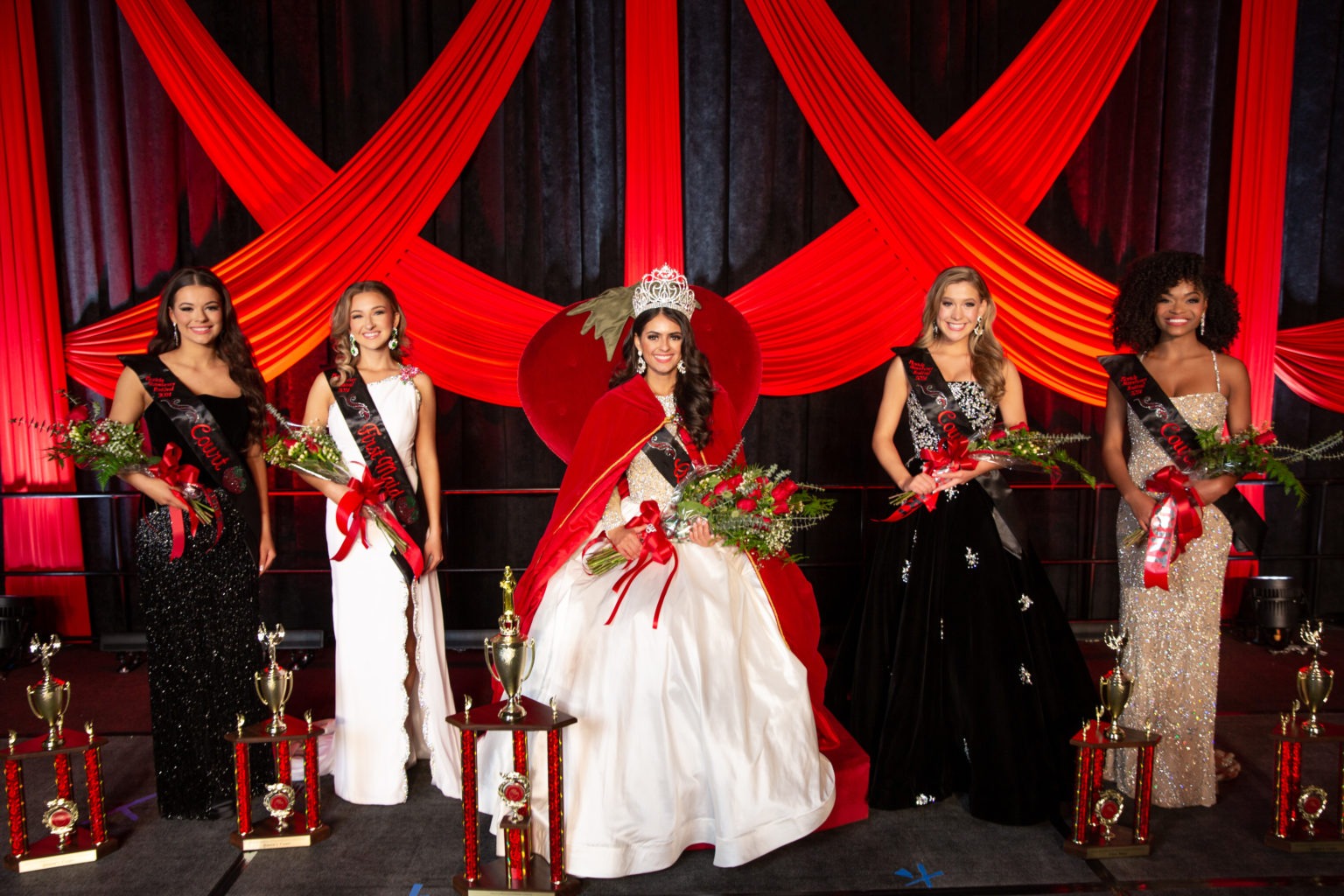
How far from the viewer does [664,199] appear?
488 cm

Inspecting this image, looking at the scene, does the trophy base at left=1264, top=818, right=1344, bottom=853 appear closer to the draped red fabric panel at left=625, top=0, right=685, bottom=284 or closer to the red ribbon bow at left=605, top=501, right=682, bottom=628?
the red ribbon bow at left=605, top=501, right=682, bottom=628

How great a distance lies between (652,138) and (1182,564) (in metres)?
3.15

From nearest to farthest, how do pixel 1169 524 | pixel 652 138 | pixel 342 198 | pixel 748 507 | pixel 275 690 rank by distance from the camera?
pixel 748 507 < pixel 275 690 < pixel 1169 524 < pixel 342 198 < pixel 652 138

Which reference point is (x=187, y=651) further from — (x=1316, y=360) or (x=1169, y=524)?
(x=1316, y=360)

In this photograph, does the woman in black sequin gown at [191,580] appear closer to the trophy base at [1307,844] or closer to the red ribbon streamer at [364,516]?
the red ribbon streamer at [364,516]

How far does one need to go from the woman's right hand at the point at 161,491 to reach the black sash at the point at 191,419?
0.43 ft

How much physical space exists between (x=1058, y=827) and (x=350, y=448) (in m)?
2.54

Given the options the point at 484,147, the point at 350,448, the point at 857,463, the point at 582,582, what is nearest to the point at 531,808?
the point at 582,582

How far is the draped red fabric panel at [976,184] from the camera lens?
481cm

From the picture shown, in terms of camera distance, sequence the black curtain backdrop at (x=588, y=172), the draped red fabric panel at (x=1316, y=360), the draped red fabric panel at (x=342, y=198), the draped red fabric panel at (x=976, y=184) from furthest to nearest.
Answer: the draped red fabric panel at (x=1316, y=360), the black curtain backdrop at (x=588, y=172), the draped red fabric panel at (x=976, y=184), the draped red fabric panel at (x=342, y=198)

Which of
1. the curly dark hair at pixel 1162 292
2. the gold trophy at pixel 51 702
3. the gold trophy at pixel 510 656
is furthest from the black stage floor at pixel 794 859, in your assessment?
the curly dark hair at pixel 1162 292

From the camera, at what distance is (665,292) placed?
3.03m

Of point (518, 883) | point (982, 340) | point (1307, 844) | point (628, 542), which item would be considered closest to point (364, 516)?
point (628, 542)

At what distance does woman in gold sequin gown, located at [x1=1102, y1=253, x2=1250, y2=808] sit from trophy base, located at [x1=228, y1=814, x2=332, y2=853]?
2.57 m
